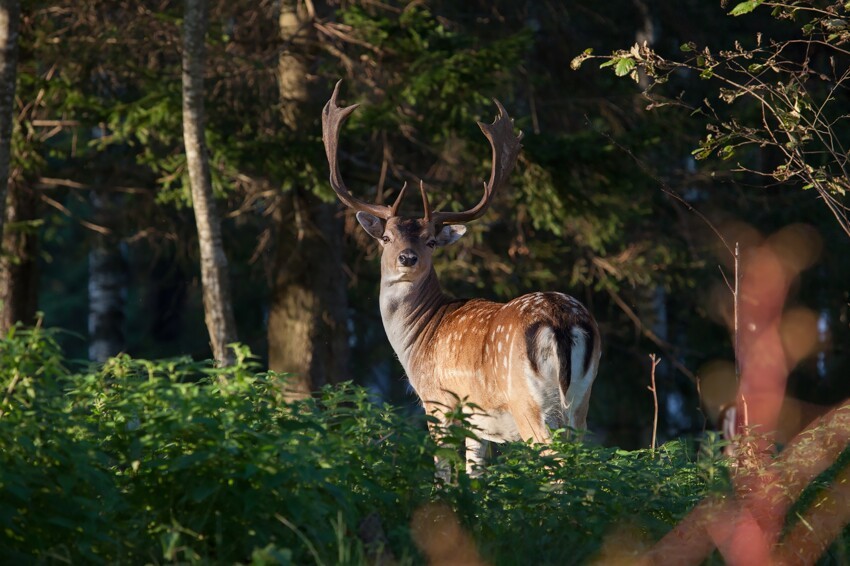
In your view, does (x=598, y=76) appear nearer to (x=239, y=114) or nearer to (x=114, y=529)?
(x=239, y=114)

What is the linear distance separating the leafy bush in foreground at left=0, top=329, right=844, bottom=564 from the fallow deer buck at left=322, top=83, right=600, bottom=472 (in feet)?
2.88

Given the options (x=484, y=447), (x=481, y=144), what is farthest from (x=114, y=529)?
(x=481, y=144)

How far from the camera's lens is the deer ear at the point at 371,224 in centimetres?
959

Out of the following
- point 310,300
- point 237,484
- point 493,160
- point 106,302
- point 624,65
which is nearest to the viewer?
point 237,484

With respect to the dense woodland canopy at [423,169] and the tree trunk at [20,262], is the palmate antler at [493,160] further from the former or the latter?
the tree trunk at [20,262]

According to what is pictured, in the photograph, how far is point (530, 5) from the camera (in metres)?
17.8

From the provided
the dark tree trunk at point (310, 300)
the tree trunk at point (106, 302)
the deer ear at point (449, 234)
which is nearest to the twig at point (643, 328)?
the dark tree trunk at point (310, 300)

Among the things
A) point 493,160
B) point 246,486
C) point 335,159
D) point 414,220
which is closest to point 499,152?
point 493,160

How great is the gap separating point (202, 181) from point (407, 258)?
119 inches

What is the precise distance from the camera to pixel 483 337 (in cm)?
812

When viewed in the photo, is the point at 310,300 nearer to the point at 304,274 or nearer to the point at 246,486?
the point at 304,274

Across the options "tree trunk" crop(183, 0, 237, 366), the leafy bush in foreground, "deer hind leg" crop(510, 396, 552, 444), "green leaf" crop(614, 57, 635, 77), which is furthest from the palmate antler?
the leafy bush in foreground

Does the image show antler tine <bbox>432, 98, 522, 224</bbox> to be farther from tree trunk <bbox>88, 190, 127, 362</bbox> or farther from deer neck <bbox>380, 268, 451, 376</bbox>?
tree trunk <bbox>88, 190, 127, 362</bbox>

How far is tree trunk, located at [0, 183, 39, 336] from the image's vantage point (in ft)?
43.8
